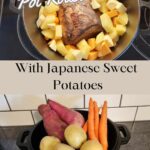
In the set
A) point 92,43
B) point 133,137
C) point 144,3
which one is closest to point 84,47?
point 92,43

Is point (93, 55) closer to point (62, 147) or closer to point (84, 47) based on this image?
point (84, 47)

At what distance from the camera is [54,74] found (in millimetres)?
602

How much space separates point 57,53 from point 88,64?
0.06 metres

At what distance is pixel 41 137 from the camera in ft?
1.97

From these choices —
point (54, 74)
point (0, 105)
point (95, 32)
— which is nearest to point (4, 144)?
point (0, 105)

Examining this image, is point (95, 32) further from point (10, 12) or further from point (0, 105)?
point (0, 105)

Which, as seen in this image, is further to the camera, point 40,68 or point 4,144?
point 4,144

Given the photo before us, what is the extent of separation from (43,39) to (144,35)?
0.17 metres

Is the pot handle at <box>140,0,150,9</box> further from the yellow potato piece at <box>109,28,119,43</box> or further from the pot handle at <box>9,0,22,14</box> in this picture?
the pot handle at <box>9,0,22,14</box>

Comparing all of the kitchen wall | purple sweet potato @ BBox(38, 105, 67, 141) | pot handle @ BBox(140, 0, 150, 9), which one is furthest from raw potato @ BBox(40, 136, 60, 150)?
pot handle @ BBox(140, 0, 150, 9)

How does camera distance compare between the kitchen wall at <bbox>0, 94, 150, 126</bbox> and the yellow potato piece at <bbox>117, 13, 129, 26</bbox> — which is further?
the kitchen wall at <bbox>0, 94, 150, 126</bbox>

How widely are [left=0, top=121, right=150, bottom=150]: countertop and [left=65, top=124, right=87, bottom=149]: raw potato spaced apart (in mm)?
187

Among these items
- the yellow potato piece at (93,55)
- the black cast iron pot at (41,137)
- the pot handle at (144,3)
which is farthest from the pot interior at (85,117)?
the pot handle at (144,3)

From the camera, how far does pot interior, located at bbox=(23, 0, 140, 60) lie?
1.80ft
